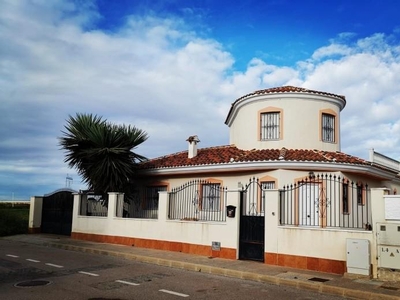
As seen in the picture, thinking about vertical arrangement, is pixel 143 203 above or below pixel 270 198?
below

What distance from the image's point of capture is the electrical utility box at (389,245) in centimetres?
935

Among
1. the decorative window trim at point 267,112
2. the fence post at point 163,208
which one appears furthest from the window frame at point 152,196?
the decorative window trim at point 267,112

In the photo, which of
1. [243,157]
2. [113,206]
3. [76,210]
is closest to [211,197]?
[243,157]

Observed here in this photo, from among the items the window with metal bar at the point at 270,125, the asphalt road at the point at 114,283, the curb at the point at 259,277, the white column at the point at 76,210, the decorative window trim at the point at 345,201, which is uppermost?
the window with metal bar at the point at 270,125

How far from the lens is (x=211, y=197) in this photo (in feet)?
56.2

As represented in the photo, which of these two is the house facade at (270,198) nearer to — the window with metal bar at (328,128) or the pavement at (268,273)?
the window with metal bar at (328,128)

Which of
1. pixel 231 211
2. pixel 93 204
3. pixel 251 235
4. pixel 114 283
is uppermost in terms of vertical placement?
pixel 93 204

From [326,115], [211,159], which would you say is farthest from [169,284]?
[326,115]

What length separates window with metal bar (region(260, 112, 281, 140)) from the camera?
1798 cm

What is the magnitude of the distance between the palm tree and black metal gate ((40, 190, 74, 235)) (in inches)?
109

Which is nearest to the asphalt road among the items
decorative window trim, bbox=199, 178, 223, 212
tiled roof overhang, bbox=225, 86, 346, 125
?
decorative window trim, bbox=199, 178, 223, 212

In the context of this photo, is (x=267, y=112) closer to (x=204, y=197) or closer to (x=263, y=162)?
(x=263, y=162)

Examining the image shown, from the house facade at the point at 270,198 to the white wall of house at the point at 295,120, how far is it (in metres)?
0.05

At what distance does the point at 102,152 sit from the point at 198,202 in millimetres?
4935
